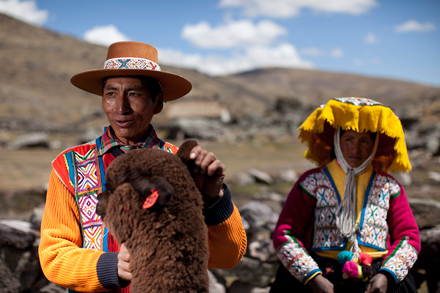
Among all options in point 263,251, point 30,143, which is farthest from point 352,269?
point 30,143

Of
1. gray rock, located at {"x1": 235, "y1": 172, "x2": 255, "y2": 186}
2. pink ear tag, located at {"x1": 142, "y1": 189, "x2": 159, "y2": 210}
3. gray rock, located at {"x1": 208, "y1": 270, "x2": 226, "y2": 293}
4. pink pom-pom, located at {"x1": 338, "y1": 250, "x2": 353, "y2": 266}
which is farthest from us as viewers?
gray rock, located at {"x1": 235, "y1": 172, "x2": 255, "y2": 186}

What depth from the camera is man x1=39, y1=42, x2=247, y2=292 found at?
149cm

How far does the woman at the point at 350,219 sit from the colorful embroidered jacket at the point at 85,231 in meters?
0.85

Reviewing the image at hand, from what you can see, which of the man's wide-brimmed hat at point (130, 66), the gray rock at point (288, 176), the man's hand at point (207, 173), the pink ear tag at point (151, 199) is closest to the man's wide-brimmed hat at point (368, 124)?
the man's wide-brimmed hat at point (130, 66)

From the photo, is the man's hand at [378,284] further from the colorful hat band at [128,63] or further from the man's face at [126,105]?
the colorful hat band at [128,63]

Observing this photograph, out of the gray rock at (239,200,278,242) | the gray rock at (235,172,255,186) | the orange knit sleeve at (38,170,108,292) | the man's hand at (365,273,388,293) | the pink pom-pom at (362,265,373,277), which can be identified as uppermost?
the orange knit sleeve at (38,170,108,292)

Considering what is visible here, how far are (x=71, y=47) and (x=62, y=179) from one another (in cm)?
6962

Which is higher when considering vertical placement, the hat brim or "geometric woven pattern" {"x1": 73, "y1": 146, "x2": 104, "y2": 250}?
the hat brim

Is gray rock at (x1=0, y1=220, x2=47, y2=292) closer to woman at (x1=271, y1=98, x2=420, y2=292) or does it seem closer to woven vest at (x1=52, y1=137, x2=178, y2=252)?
woven vest at (x1=52, y1=137, x2=178, y2=252)

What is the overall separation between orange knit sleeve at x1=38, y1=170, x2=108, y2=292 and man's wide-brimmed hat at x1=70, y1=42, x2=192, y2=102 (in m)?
0.56

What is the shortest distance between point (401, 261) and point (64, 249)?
2026mm

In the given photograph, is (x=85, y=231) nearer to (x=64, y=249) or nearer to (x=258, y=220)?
(x=64, y=249)

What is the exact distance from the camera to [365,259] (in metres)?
2.37

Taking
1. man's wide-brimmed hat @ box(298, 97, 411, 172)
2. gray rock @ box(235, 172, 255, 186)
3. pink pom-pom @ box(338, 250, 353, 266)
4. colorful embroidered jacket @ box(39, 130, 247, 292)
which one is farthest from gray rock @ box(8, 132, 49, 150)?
pink pom-pom @ box(338, 250, 353, 266)
